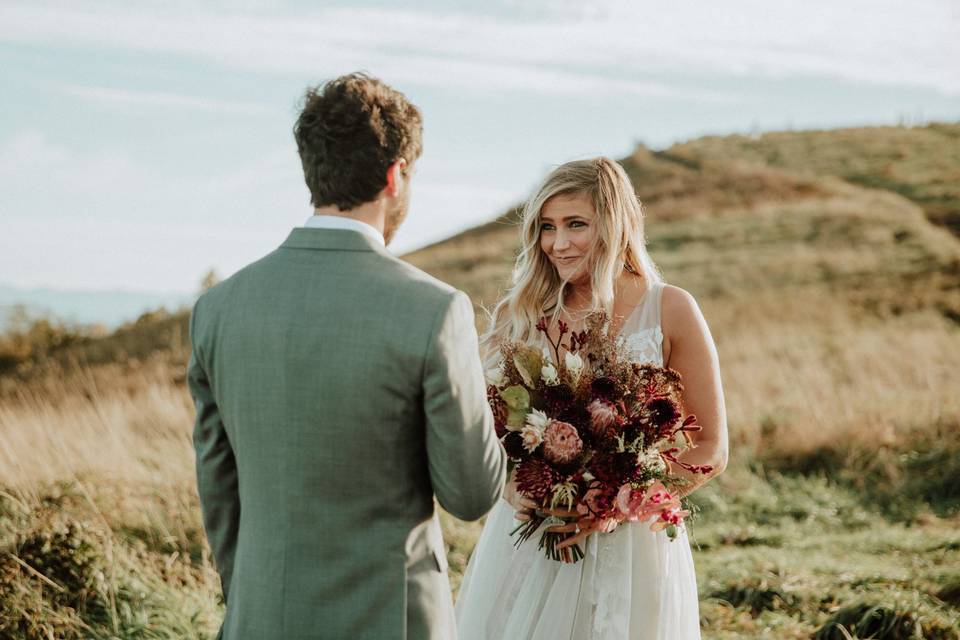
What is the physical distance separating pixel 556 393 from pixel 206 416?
120 cm

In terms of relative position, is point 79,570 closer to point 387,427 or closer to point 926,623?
point 387,427

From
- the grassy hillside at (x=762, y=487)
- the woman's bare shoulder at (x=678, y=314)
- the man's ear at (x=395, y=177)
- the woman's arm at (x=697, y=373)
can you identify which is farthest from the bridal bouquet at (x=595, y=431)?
the grassy hillside at (x=762, y=487)

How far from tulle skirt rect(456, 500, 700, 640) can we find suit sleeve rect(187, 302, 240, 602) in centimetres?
130

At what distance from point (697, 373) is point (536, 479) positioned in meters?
0.94

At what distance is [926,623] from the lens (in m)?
4.77

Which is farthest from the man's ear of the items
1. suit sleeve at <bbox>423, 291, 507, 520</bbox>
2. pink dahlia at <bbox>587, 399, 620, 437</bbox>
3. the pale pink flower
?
the pale pink flower

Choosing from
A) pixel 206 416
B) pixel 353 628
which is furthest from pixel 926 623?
pixel 206 416

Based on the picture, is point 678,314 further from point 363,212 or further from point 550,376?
point 363,212

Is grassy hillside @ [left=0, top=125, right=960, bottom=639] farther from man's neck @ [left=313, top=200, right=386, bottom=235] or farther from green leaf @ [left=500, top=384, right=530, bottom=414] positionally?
man's neck @ [left=313, top=200, right=386, bottom=235]

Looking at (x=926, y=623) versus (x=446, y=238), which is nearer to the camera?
(x=926, y=623)

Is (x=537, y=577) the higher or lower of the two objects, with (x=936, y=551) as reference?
higher

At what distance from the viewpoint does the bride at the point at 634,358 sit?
10.7 ft

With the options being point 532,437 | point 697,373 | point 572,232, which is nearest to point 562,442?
point 532,437

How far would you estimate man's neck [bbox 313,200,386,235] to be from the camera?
2.21m
